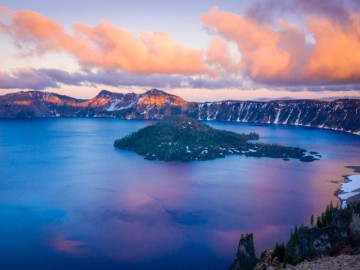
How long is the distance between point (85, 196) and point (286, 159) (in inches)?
4815

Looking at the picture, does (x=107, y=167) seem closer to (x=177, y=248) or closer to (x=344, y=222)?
(x=177, y=248)

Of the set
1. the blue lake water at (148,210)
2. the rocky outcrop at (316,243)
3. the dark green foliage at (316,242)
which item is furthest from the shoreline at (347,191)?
the dark green foliage at (316,242)

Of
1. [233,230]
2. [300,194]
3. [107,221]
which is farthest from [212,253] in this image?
[300,194]

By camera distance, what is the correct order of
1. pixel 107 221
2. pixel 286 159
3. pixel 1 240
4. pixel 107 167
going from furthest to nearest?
pixel 286 159 < pixel 107 167 < pixel 107 221 < pixel 1 240

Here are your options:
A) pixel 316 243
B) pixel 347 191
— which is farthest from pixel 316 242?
pixel 347 191

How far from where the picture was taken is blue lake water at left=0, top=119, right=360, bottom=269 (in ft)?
239

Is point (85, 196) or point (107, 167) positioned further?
point (107, 167)

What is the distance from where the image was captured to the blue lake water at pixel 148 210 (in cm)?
7299

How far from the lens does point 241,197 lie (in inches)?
4668

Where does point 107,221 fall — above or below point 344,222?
below

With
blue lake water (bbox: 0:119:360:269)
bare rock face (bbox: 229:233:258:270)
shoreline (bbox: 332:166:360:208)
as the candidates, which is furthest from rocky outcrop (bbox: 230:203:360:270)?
shoreline (bbox: 332:166:360:208)

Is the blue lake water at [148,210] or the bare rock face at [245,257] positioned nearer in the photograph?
the bare rock face at [245,257]

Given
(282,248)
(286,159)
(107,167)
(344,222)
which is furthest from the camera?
(286,159)

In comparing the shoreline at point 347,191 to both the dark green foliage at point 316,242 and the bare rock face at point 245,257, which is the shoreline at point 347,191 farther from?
the bare rock face at point 245,257
